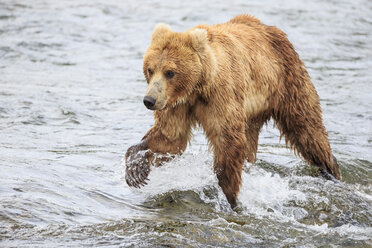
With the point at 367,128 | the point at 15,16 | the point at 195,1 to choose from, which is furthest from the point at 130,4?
the point at 367,128

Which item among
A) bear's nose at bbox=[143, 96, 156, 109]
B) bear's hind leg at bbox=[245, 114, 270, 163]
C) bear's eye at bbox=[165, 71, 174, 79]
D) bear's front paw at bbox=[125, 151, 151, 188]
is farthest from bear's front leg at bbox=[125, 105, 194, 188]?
bear's hind leg at bbox=[245, 114, 270, 163]

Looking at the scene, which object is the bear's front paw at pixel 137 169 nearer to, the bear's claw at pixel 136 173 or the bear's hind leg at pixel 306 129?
the bear's claw at pixel 136 173

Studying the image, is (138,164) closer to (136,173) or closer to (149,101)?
(136,173)

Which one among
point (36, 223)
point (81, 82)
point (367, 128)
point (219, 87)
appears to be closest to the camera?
point (36, 223)

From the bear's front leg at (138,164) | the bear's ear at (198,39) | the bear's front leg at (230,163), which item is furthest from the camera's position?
the bear's front leg at (138,164)

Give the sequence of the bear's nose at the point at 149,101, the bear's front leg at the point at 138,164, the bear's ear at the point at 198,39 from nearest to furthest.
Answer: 1. the bear's nose at the point at 149,101
2. the bear's ear at the point at 198,39
3. the bear's front leg at the point at 138,164

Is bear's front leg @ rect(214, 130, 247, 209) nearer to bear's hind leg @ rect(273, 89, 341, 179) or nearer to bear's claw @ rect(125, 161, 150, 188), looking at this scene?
bear's claw @ rect(125, 161, 150, 188)

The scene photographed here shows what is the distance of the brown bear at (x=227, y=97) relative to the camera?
5.24m

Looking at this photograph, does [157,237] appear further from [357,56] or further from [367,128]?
[357,56]

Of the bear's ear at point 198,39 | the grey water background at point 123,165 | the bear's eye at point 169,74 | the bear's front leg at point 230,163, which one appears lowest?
the grey water background at point 123,165

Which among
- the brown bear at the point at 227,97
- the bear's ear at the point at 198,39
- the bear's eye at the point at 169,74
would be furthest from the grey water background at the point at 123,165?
the bear's ear at the point at 198,39

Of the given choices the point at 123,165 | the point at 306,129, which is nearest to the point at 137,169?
the point at 123,165

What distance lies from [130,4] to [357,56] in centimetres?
Result: 653

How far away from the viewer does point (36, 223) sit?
193 inches
